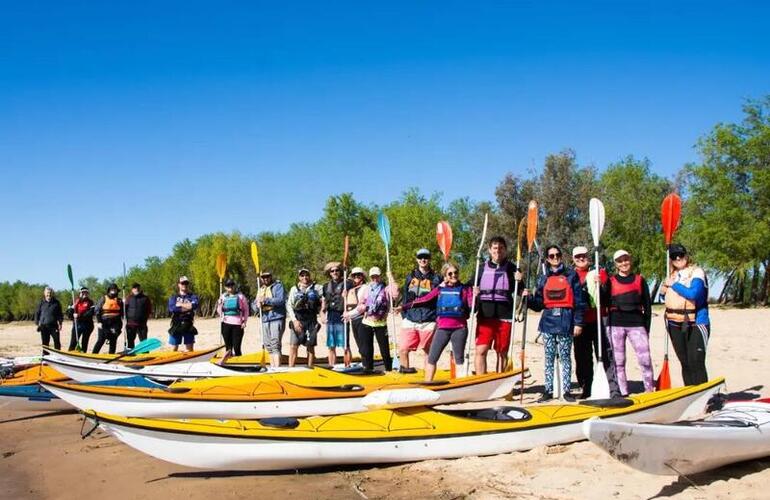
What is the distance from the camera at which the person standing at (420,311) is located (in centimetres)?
858

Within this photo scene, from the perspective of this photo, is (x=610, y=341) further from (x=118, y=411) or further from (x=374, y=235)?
(x=374, y=235)

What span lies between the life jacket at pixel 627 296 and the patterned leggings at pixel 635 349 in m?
0.21

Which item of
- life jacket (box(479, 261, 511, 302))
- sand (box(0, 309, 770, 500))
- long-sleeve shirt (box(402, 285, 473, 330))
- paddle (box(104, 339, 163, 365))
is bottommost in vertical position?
sand (box(0, 309, 770, 500))

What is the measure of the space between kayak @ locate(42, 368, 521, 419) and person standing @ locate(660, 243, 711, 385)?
1770mm

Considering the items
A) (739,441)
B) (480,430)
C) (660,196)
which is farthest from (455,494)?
(660,196)

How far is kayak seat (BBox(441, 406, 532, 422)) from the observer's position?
219 inches

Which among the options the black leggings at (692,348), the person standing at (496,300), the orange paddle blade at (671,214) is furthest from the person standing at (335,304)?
the black leggings at (692,348)

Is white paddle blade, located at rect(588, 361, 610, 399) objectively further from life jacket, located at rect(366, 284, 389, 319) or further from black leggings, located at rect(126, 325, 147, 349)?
black leggings, located at rect(126, 325, 147, 349)

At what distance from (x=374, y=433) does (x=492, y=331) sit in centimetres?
262

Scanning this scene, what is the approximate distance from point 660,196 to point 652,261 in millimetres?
4286

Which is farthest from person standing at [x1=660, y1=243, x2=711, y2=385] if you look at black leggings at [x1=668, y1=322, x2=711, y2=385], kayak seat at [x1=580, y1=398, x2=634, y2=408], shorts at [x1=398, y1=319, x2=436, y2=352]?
shorts at [x1=398, y1=319, x2=436, y2=352]

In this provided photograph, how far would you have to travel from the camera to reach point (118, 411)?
22.2ft

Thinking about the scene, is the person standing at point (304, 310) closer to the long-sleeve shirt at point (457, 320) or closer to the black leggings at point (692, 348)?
the long-sleeve shirt at point (457, 320)

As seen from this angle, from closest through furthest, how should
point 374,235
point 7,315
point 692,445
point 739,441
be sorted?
point 692,445 → point 739,441 → point 374,235 → point 7,315
